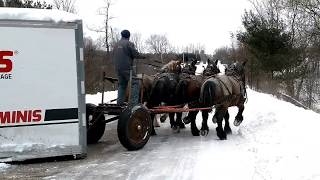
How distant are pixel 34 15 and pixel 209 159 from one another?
4.06 meters

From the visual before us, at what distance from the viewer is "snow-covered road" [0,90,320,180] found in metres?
7.90

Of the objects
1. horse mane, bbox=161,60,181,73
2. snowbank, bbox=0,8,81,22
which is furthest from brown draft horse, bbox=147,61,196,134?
snowbank, bbox=0,8,81,22

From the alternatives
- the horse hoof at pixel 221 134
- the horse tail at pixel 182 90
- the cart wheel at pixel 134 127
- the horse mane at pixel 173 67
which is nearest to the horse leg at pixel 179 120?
the horse tail at pixel 182 90

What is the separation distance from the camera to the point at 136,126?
1020 centimetres

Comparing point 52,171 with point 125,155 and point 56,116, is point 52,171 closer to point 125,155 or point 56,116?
point 56,116

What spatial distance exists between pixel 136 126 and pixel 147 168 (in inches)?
67.9

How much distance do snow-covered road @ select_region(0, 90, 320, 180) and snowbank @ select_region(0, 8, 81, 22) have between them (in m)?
2.58

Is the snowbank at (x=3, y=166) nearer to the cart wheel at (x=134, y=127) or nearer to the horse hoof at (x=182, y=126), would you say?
the cart wheel at (x=134, y=127)

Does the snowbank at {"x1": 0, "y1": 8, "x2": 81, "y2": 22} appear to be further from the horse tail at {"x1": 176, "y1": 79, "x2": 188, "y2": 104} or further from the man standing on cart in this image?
the horse tail at {"x1": 176, "y1": 79, "x2": 188, "y2": 104}

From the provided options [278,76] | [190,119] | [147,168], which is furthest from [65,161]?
[278,76]

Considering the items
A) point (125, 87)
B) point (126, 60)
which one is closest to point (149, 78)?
point (125, 87)

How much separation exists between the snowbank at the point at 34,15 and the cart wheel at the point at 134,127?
7.33ft

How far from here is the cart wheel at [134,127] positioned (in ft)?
32.7

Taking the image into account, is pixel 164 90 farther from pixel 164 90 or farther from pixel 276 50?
pixel 276 50
